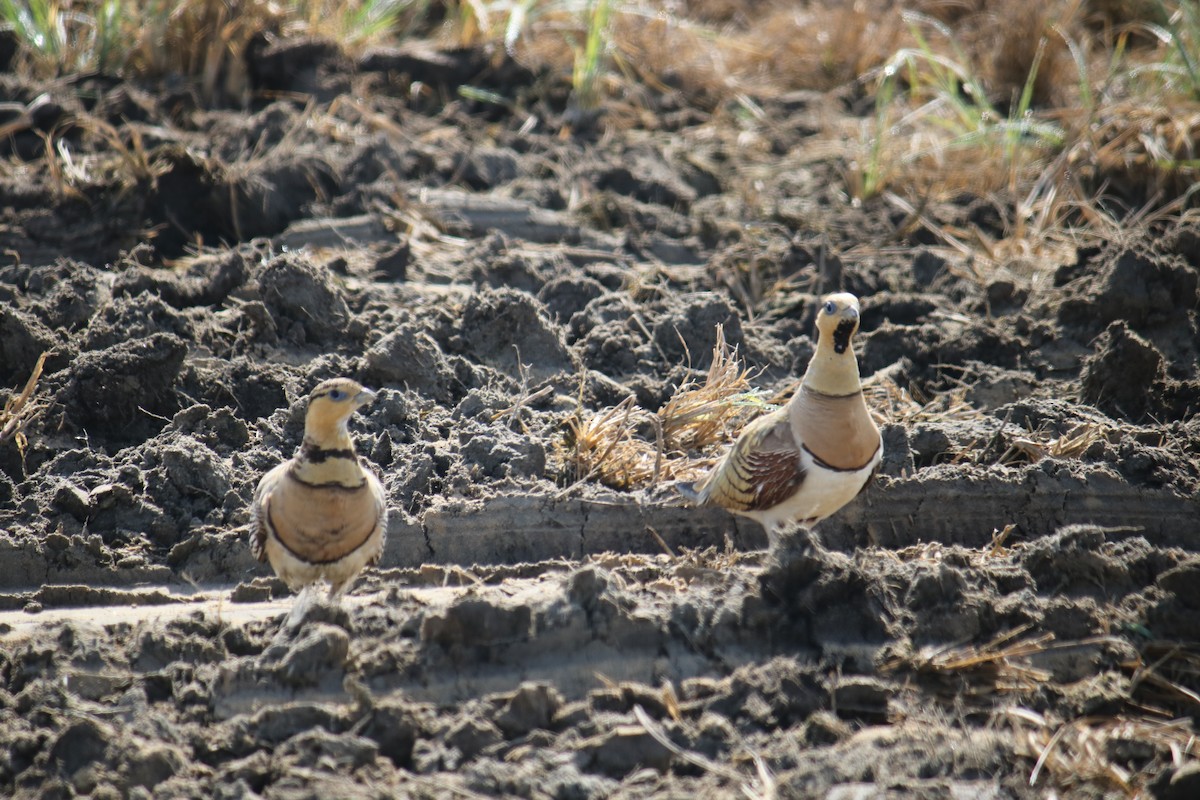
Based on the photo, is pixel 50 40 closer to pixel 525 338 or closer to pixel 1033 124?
pixel 525 338

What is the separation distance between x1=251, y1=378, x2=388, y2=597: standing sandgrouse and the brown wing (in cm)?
140

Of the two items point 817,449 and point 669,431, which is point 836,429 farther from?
point 669,431

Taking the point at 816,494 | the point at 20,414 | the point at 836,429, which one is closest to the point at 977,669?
the point at 816,494

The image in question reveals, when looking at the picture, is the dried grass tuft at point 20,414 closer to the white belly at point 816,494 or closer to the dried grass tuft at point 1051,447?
the white belly at point 816,494

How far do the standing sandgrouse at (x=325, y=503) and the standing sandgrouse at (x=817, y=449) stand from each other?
1.45 meters

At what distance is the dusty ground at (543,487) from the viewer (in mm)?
3311

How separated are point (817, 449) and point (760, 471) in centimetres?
24

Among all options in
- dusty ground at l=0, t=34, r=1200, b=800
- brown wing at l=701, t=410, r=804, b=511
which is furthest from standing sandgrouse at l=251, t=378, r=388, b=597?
brown wing at l=701, t=410, r=804, b=511

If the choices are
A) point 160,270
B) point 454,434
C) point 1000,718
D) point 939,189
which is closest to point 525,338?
point 454,434

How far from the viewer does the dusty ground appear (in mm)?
3311

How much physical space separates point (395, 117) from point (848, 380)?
5.25 meters

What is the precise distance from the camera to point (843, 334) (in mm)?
4344

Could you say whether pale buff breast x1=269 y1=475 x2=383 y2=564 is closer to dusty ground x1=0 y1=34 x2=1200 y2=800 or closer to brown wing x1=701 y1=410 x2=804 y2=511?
dusty ground x1=0 y1=34 x2=1200 y2=800

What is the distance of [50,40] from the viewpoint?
8.41m
